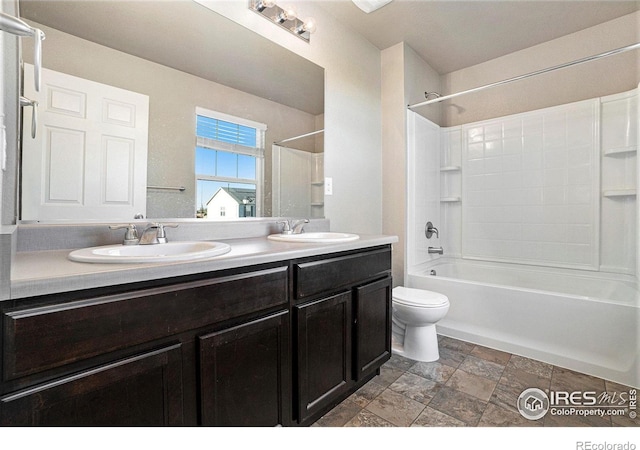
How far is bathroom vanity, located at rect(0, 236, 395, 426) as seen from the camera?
67cm

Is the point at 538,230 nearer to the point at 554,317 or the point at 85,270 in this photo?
the point at 554,317

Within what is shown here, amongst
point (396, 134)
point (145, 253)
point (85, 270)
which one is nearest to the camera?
point (85, 270)

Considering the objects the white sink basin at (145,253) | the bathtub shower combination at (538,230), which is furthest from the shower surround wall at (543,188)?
the white sink basin at (145,253)

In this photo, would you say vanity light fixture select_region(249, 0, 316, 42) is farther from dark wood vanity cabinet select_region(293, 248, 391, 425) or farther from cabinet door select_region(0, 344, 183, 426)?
cabinet door select_region(0, 344, 183, 426)

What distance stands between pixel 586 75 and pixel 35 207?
3657 mm

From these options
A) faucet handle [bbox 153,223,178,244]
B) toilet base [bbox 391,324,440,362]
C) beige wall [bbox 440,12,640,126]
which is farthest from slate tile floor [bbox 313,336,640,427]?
beige wall [bbox 440,12,640,126]

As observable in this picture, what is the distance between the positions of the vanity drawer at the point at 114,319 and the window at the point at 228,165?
686 mm

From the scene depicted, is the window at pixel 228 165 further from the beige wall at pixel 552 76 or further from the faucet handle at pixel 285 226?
the beige wall at pixel 552 76

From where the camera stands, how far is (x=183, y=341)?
89 cm

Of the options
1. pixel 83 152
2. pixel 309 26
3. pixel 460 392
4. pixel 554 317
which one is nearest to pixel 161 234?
pixel 83 152

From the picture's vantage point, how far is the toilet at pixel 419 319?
1.95m

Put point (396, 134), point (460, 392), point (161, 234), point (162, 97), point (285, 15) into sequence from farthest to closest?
point (396, 134) → point (285, 15) → point (460, 392) → point (162, 97) → point (161, 234)

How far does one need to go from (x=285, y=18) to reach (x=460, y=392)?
7.88ft

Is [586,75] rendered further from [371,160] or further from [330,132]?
[330,132]
